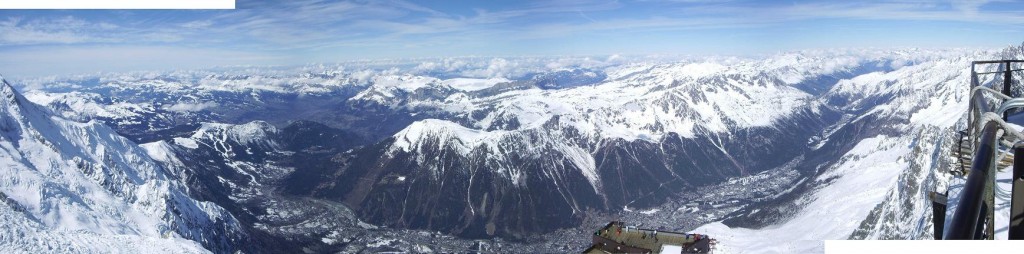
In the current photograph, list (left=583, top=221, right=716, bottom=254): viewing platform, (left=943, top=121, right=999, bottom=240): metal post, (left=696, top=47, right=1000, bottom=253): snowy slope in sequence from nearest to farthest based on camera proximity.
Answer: (left=943, top=121, right=999, bottom=240): metal post
(left=583, top=221, right=716, bottom=254): viewing platform
(left=696, top=47, right=1000, bottom=253): snowy slope

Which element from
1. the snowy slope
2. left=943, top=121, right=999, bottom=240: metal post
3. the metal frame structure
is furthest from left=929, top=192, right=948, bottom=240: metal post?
the snowy slope

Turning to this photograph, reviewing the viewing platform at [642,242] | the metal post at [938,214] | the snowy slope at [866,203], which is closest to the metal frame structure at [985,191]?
the metal post at [938,214]

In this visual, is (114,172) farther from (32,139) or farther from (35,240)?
(35,240)

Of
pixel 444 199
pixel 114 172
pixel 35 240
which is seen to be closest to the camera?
pixel 35 240

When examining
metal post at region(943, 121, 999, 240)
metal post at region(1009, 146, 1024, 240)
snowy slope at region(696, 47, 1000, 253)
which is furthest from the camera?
snowy slope at region(696, 47, 1000, 253)

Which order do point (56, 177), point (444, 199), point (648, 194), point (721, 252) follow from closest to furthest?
point (721, 252), point (56, 177), point (444, 199), point (648, 194)

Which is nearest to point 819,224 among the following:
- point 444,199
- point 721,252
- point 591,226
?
point 721,252

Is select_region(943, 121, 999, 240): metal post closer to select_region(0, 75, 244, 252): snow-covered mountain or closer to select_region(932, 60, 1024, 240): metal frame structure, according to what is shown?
select_region(932, 60, 1024, 240): metal frame structure
